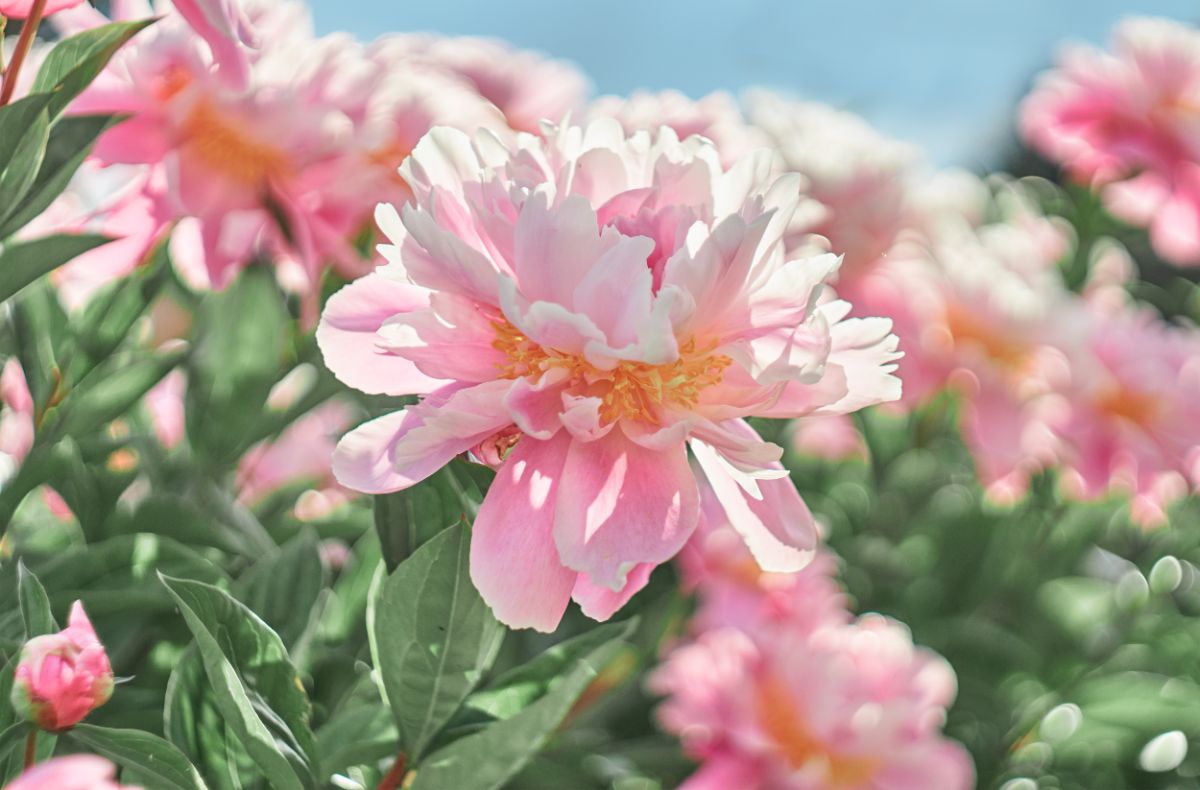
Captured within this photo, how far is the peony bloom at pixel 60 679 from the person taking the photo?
0.35m

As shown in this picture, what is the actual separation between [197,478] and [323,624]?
201 mm

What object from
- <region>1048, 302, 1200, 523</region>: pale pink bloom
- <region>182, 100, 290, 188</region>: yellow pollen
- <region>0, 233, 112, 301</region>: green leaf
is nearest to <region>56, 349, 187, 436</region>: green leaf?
<region>182, 100, 290, 188</region>: yellow pollen

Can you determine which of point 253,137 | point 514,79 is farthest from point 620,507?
point 514,79

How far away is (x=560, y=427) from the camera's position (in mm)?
390

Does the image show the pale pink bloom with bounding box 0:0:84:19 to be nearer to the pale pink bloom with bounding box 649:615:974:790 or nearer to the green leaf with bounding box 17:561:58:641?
the green leaf with bounding box 17:561:58:641

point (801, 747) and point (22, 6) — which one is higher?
point (22, 6)

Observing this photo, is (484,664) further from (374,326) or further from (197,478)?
(197,478)

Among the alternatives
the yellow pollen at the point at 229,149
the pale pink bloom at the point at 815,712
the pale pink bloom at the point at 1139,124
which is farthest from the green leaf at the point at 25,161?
the pale pink bloom at the point at 1139,124

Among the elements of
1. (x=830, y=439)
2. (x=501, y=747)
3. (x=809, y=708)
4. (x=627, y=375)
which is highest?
(x=627, y=375)

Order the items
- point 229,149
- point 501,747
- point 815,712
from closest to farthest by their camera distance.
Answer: point 501,747 → point 229,149 → point 815,712

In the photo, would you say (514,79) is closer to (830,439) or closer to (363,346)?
(830,439)

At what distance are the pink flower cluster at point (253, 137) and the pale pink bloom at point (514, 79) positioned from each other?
0.73 ft

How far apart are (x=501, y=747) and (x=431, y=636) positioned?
0.04 metres

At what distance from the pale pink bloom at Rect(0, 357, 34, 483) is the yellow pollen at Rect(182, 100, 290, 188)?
0.53ft
